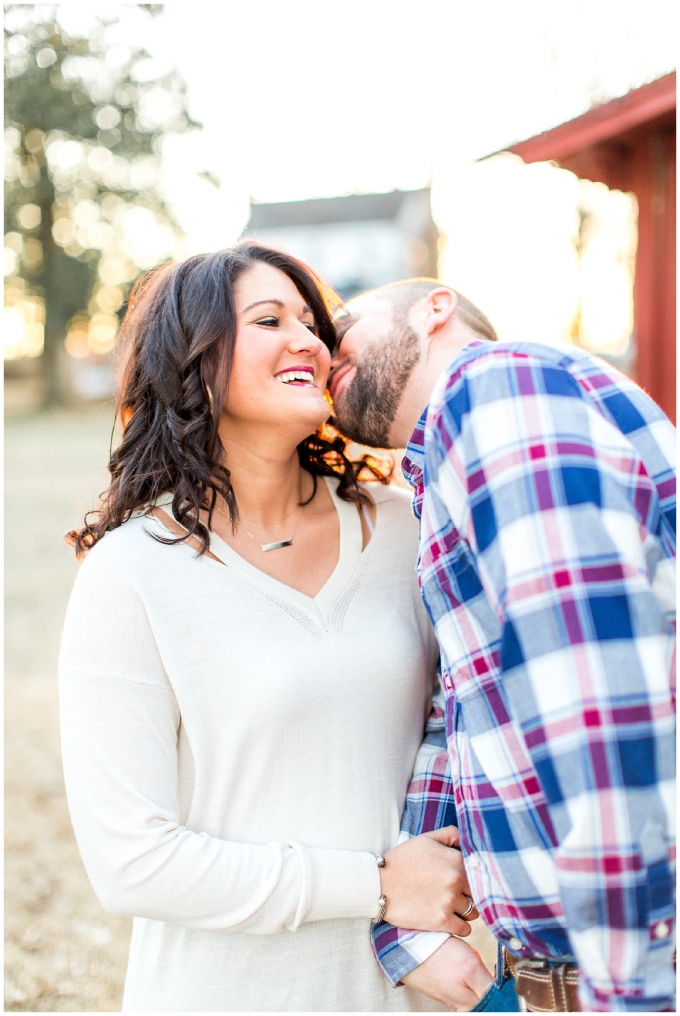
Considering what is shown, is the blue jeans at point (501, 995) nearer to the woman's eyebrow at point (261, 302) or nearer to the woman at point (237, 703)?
the woman at point (237, 703)

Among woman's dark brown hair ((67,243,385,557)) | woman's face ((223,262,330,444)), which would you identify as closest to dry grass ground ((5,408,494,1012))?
woman's dark brown hair ((67,243,385,557))

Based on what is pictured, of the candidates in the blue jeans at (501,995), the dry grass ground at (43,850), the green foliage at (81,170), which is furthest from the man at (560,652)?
the green foliage at (81,170)

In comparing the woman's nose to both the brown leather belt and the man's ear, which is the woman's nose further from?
the brown leather belt

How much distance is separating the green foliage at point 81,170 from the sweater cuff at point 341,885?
57.8ft

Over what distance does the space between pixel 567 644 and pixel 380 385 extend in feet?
3.41

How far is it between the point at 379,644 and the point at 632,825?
807 mm

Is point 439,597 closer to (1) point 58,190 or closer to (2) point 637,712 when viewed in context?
(2) point 637,712

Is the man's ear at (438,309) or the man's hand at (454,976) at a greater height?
the man's ear at (438,309)

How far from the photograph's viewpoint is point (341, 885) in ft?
5.35

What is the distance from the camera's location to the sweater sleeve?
155cm

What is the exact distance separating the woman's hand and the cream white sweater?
45mm

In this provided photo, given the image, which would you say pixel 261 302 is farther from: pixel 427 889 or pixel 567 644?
pixel 427 889

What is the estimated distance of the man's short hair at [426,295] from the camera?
2027mm

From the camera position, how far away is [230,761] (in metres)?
1.65
